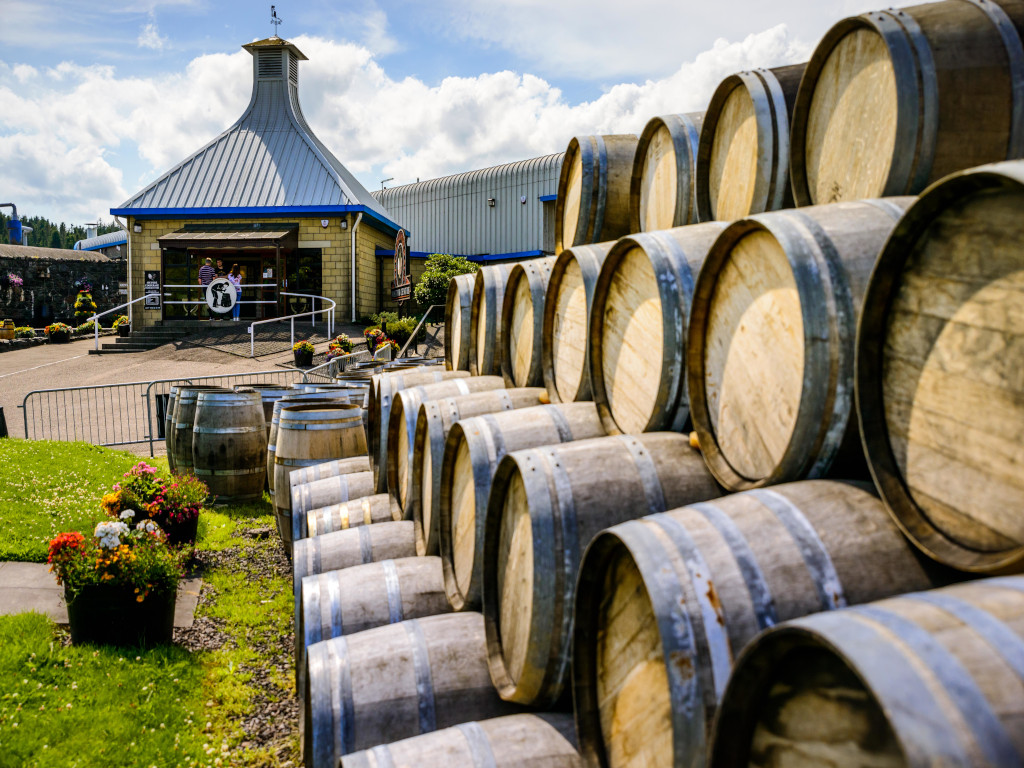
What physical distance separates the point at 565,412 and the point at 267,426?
18.8 feet

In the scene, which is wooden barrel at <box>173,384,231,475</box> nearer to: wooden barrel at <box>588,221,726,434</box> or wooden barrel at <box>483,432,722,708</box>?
wooden barrel at <box>588,221,726,434</box>

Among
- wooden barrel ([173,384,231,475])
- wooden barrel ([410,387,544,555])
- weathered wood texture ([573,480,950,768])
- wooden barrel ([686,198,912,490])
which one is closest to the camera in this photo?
weathered wood texture ([573,480,950,768])

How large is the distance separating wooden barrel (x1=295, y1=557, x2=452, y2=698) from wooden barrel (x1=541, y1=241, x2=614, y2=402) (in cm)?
106

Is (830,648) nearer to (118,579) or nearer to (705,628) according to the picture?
(705,628)

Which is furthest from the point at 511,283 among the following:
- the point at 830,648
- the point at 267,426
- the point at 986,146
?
the point at 267,426

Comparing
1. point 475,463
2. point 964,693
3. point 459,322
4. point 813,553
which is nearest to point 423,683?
point 475,463

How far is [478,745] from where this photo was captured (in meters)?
2.12

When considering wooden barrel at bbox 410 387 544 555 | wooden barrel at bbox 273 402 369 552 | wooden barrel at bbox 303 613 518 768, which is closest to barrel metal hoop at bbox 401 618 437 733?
wooden barrel at bbox 303 613 518 768

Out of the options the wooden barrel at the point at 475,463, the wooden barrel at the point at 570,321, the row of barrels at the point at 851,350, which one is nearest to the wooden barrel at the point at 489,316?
the wooden barrel at the point at 570,321

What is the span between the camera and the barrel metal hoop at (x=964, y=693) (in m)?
0.92

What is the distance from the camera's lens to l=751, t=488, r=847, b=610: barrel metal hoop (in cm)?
153

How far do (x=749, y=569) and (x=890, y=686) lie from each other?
585 mm

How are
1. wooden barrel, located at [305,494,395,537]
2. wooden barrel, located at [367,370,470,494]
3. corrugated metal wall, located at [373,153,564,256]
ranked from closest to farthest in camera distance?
wooden barrel, located at [305,494,395,537], wooden barrel, located at [367,370,470,494], corrugated metal wall, located at [373,153,564,256]

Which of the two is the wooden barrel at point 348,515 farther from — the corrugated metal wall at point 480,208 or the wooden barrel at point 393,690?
the corrugated metal wall at point 480,208
